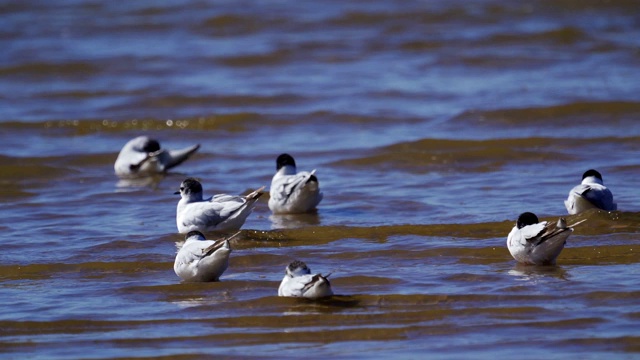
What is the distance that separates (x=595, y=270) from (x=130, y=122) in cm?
875

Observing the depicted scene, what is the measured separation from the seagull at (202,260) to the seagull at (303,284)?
50 centimetres

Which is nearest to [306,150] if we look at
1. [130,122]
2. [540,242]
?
[130,122]

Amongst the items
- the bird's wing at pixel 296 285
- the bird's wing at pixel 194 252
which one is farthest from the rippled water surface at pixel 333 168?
the bird's wing at pixel 194 252

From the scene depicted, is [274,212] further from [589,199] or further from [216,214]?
[589,199]

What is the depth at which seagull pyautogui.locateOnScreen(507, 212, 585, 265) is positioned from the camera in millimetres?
7434

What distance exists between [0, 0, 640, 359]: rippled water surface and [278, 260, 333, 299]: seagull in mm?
94

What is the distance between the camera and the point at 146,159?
39.9 feet

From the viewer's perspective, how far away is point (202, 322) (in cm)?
681

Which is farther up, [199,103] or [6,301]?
[199,103]

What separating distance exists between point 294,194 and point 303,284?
9.85ft

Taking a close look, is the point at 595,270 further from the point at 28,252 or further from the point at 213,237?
the point at 28,252

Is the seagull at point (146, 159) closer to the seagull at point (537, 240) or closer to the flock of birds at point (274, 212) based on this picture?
the flock of birds at point (274, 212)

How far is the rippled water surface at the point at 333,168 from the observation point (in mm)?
6676

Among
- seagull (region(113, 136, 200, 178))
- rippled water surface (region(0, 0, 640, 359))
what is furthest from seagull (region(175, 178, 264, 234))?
seagull (region(113, 136, 200, 178))
